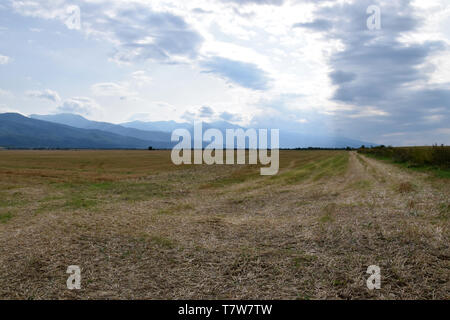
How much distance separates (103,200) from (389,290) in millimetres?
14165

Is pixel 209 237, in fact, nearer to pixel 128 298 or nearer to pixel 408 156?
pixel 128 298

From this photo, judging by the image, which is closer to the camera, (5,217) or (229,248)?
(229,248)

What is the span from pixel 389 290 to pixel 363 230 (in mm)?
3799

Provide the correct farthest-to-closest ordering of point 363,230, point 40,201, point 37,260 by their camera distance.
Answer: point 40,201 < point 363,230 < point 37,260

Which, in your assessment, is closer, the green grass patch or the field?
the field

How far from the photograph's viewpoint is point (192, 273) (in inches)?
254

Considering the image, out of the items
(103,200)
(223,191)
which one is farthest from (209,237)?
(223,191)

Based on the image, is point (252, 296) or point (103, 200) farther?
point (103, 200)

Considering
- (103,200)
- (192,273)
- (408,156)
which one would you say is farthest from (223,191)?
(408,156)

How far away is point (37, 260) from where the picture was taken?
707 cm

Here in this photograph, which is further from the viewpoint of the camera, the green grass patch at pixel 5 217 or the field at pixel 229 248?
the green grass patch at pixel 5 217

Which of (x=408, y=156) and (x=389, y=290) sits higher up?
(x=408, y=156)

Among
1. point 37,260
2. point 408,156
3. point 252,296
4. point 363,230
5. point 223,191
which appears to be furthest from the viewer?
point 408,156
